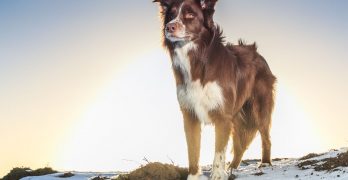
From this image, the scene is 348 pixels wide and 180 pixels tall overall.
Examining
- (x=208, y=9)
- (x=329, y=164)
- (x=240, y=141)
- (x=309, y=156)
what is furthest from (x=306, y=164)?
(x=208, y=9)

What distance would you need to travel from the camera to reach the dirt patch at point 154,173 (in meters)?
9.43

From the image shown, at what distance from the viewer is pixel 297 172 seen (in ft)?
31.1

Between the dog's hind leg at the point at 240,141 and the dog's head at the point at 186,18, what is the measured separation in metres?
3.04

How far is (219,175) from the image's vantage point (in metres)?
9.41

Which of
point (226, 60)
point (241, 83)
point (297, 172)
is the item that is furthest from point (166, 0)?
point (297, 172)

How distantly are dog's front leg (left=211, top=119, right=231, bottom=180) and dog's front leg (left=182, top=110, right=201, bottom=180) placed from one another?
37cm

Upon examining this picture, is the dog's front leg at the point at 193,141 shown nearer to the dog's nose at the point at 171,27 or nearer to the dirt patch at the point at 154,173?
the dirt patch at the point at 154,173

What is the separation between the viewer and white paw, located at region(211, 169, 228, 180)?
940 centimetres

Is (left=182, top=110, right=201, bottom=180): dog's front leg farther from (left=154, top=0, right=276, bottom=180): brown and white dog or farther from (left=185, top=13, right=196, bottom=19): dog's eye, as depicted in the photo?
(left=185, top=13, right=196, bottom=19): dog's eye

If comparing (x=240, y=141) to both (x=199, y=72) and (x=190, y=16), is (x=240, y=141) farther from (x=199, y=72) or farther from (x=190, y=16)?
(x=190, y=16)

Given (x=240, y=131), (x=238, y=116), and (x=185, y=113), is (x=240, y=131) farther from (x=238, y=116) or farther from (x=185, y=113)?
(x=185, y=113)

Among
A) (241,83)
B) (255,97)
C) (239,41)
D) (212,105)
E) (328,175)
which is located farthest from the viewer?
(239,41)

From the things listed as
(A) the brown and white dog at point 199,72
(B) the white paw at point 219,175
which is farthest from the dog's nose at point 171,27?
(B) the white paw at point 219,175

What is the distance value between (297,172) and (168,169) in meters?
2.20
